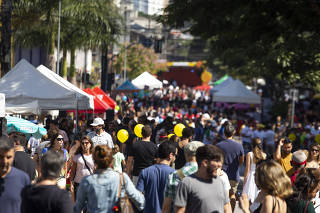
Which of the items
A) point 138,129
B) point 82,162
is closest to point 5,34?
point 138,129

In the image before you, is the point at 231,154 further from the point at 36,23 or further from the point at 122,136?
the point at 36,23

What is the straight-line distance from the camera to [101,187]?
538 centimetres

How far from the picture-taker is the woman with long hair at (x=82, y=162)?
28.2ft

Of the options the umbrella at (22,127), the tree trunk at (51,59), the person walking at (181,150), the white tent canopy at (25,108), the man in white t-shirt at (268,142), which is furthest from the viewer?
the tree trunk at (51,59)

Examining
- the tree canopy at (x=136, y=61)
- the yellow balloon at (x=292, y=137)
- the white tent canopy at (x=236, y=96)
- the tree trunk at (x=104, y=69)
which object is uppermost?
the tree canopy at (x=136, y=61)

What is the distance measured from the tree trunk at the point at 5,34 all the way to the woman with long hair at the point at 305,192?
1097 centimetres

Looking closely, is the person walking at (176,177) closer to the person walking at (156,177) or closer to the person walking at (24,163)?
the person walking at (156,177)

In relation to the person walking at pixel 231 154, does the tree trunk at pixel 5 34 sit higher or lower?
higher

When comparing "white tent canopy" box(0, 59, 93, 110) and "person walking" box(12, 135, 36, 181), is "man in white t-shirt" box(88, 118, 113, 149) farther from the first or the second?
"person walking" box(12, 135, 36, 181)

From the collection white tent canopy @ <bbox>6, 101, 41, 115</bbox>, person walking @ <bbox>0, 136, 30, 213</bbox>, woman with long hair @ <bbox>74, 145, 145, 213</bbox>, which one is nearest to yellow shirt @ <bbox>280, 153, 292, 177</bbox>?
woman with long hair @ <bbox>74, 145, 145, 213</bbox>

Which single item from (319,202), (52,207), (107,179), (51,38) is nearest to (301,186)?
(319,202)

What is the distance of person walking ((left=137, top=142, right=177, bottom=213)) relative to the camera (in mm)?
6793

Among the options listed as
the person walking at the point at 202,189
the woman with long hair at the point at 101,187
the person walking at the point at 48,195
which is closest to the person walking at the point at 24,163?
the woman with long hair at the point at 101,187

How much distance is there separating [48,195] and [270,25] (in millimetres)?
17026
